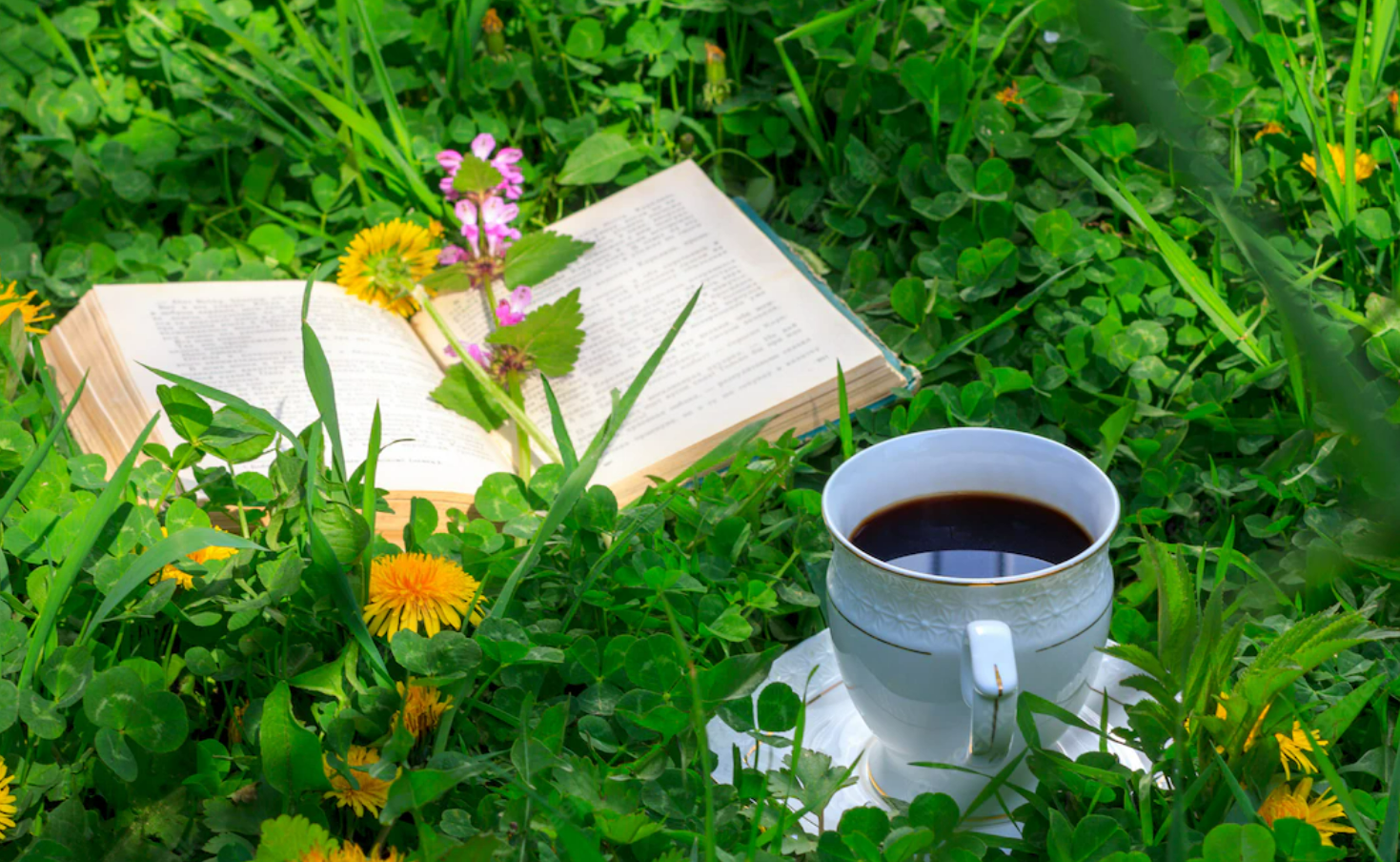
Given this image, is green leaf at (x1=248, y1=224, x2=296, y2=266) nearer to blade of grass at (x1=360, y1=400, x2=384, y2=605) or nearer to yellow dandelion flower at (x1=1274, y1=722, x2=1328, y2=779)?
blade of grass at (x1=360, y1=400, x2=384, y2=605)

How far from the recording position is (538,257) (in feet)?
6.13

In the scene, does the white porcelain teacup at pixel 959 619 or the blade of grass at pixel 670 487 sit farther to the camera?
the blade of grass at pixel 670 487

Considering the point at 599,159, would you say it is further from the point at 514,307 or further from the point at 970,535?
the point at 970,535

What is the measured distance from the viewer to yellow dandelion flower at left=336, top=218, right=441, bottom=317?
5.99 feet

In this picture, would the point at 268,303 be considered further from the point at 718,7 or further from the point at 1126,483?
the point at 1126,483

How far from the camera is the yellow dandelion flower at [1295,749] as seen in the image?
1038 mm

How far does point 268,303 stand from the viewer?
1.80 meters

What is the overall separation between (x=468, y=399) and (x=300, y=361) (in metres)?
0.24

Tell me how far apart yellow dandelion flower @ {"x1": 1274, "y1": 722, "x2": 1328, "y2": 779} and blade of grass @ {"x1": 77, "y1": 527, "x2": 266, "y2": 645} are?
890 millimetres

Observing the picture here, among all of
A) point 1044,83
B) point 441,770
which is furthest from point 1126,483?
point 441,770

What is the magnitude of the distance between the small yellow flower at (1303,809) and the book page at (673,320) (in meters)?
0.77

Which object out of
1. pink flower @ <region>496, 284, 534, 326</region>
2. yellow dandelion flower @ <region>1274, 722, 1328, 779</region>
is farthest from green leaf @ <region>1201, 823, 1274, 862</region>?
pink flower @ <region>496, 284, 534, 326</region>

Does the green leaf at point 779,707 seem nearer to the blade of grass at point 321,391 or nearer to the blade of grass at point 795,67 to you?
the blade of grass at point 321,391

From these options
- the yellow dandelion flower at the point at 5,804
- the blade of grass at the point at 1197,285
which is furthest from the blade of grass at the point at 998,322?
the yellow dandelion flower at the point at 5,804
